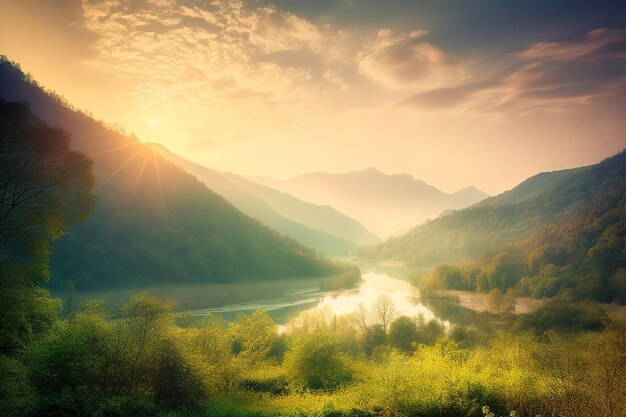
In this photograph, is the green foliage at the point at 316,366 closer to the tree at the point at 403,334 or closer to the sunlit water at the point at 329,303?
the tree at the point at 403,334

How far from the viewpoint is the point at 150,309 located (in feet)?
79.0

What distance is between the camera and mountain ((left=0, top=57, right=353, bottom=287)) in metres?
115

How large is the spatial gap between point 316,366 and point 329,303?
68437mm

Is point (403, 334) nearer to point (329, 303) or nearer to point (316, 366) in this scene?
point (316, 366)

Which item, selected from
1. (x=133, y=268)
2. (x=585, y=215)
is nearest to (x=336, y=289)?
(x=133, y=268)

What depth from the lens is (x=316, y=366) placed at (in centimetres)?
3600

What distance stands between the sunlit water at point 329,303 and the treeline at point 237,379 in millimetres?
38676

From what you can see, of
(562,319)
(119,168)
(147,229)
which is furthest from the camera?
(119,168)

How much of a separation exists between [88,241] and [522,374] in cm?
12228

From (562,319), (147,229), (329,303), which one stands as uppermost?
(147,229)

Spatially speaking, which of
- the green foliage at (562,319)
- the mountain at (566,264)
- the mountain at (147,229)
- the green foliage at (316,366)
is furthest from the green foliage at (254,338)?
the mountain at (147,229)

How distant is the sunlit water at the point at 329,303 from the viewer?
87938 millimetres

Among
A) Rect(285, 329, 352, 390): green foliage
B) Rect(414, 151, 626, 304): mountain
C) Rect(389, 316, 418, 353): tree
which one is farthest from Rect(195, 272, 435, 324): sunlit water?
Rect(285, 329, 352, 390): green foliage

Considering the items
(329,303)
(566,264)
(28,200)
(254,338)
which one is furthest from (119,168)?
(566,264)
